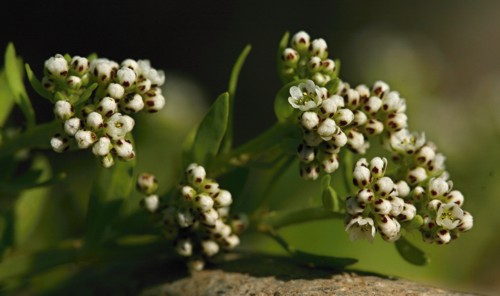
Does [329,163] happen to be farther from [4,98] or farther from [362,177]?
[4,98]

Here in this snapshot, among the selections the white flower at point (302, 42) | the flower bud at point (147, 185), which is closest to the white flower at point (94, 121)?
the flower bud at point (147, 185)

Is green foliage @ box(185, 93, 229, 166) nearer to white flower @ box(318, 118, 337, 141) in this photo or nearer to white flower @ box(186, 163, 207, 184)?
white flower @ box(186, 163, 207, 184)

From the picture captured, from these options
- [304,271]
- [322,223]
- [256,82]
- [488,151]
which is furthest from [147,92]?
[256,82]

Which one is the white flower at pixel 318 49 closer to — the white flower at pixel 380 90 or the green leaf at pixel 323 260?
the white flower at pixel 380 90

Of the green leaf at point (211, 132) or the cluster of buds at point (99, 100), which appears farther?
the green leaf at point (211, 132)

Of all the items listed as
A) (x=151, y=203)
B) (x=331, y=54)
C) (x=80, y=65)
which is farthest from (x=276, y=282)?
(x=331, y=54)

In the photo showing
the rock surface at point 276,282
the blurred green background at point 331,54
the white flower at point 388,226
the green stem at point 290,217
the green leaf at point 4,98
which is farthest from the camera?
the blurred green background at point 331,54
